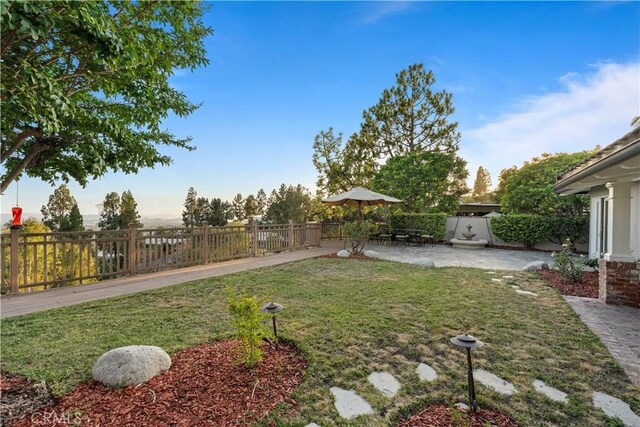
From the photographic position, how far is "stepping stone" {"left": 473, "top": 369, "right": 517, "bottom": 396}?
2.32m

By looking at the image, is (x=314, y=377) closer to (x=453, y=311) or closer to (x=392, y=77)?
(x=453, y=311)

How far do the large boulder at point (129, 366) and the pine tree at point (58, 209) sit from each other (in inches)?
843

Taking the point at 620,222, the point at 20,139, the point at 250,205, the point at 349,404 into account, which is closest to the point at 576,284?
the point at 620,222

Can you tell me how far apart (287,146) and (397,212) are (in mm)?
7112

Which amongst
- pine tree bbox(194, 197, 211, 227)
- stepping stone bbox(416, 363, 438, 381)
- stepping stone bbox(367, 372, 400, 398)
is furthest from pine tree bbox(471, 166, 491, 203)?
stepping stone bbox(367, 372, 400, 398)

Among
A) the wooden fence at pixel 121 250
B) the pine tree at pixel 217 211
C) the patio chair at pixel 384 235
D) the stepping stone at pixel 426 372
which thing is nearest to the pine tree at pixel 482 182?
the patio chair at pixel 384 235

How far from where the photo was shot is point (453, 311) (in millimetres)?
4281

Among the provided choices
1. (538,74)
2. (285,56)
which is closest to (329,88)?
(285,56)

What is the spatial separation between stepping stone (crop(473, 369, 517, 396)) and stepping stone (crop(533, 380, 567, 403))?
0.20 metres

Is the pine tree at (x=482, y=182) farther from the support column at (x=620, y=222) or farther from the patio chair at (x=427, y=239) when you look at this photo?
the support column at (x=620, y=222)

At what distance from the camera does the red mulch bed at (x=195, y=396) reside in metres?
1.90

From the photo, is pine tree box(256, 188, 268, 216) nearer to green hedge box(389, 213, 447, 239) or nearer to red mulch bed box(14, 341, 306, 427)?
green hedge box(389, 213, 447, 239)

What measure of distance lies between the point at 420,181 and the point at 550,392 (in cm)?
1432

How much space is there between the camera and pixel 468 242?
13.5m
